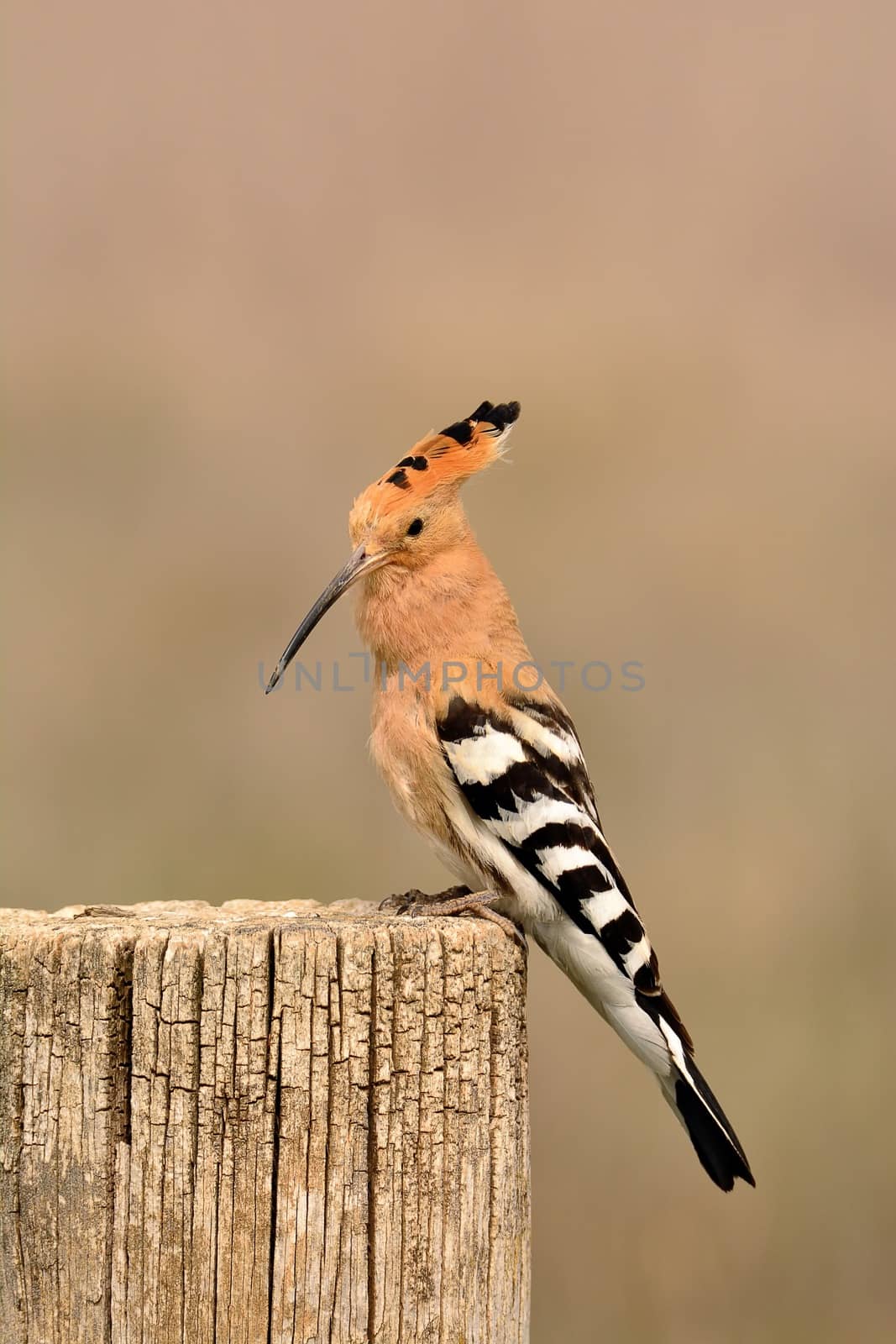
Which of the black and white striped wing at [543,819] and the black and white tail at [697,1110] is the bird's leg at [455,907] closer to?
the black and white striped wing at [543,819]

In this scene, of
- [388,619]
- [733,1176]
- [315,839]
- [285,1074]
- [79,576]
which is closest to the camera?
[285,1074]

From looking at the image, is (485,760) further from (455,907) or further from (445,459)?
(445,459)

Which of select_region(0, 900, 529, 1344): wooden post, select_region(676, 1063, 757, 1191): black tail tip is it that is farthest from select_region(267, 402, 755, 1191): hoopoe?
select_region(0, 900, 529, 1344): wooden post

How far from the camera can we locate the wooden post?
1.51 m

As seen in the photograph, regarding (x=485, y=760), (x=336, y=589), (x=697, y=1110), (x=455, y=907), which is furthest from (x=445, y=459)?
(x=697, y=1110)

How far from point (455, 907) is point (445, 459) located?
88cm

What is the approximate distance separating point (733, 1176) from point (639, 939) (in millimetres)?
397

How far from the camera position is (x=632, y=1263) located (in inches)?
118

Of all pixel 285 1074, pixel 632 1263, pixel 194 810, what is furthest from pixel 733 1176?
pixel 194 810

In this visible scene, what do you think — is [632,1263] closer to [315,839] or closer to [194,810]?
[315,839]

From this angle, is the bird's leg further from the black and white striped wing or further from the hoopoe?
the black and white striped wing

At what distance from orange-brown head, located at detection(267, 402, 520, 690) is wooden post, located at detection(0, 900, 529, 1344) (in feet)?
3.15

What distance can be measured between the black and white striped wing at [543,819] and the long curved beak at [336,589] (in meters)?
0.30

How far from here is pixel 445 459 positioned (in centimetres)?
258
